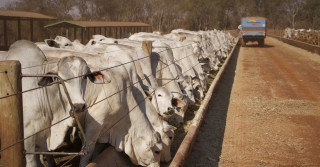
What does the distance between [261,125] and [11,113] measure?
5.80 m

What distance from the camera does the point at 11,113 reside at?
2816 millimetres

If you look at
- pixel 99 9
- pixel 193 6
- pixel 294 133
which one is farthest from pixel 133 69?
pixel 193 6

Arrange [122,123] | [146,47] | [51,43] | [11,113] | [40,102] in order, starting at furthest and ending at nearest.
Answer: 1. [51,43]
2. [146,47]
3. [122,123]
4. [40,102]
5. [11,113]

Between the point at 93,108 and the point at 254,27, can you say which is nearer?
the point at 93,108

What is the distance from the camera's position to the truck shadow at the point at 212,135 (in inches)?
231

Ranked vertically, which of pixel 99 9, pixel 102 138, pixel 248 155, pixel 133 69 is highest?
pixel 99 9

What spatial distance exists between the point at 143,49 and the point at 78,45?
8.44 feet

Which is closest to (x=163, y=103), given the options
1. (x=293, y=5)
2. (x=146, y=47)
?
(x=146, y=47)

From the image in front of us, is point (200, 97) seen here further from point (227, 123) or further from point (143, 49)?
point (143, 49)

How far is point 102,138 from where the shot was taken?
194 inches

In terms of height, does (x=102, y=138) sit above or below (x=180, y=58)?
below

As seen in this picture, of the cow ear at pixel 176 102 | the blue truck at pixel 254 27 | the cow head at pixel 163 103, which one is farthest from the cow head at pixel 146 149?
the blue truck at pixel 254 27

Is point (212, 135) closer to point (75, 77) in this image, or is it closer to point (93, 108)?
point (93, 108)

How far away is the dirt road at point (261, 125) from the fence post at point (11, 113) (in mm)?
3287
